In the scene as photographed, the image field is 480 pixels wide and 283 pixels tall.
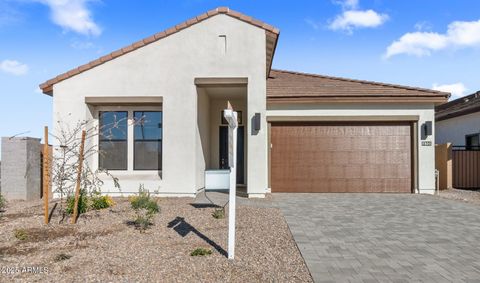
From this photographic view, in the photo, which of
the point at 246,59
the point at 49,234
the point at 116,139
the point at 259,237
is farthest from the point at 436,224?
the point at 116,139

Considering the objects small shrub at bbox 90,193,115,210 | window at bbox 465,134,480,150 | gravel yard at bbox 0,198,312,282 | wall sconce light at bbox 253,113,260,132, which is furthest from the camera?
window at bbox 465,134,480,150

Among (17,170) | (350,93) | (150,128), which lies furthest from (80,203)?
(350,93)

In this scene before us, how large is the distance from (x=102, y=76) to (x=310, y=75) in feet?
29.1

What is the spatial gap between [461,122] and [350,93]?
325 inches

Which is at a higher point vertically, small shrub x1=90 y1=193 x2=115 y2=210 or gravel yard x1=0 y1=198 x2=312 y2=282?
small shrub x1=90 y1=193 x2=115 y2=210

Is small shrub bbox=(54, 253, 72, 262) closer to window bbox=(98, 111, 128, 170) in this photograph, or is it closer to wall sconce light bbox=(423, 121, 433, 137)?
window bbox=(98, 111, 128, 170)

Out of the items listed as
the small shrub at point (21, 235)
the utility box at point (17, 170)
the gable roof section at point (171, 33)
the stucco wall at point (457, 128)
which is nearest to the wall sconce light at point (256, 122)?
the gable roof section at point (171, 33)

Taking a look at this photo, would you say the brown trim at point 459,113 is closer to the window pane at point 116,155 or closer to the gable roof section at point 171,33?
the gable roof section at point 171,33

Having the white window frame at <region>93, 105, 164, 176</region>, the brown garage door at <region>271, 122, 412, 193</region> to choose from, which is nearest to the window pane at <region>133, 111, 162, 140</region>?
the white window frame at <region>93, 105, 164, 176</region>

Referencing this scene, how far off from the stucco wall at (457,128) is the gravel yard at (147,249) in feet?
43.6

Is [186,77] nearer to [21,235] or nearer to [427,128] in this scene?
[21,235]

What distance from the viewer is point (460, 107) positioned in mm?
19484

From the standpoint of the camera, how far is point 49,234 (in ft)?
23.4

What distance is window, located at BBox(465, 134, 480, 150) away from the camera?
57.6 ft
